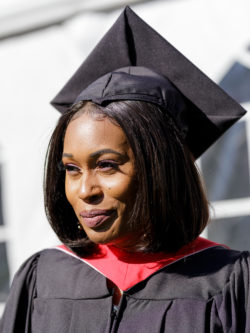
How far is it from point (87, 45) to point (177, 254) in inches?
49.2

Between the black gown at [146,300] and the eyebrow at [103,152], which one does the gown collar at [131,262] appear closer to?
the black gown at [146,300]

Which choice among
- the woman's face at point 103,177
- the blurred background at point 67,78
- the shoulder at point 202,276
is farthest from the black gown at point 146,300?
the blurred background at point 67,78

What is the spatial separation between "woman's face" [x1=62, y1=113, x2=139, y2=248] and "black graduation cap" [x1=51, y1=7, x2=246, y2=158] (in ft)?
0.54

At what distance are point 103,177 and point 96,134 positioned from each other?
0.11 metres

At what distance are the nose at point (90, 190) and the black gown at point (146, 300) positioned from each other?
29 centimetres

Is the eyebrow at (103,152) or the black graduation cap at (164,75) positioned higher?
the black graduation cap at (164,75)

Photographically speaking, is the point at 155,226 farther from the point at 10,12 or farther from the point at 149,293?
the point at 10,12

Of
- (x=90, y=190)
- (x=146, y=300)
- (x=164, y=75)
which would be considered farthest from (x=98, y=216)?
(x=164, y=75)

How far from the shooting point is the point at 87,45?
2.62m

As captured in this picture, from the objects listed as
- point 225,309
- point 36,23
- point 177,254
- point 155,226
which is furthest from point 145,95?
point 36,23

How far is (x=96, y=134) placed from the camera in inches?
60.4

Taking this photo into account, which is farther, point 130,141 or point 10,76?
point 10,76

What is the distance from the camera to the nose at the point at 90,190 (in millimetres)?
1526

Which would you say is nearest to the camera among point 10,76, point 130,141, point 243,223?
point 130,141
